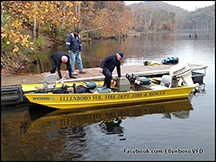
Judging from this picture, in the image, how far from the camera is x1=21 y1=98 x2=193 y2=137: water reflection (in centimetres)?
888

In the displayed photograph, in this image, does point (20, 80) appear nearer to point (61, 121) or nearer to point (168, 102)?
point (61, 121)

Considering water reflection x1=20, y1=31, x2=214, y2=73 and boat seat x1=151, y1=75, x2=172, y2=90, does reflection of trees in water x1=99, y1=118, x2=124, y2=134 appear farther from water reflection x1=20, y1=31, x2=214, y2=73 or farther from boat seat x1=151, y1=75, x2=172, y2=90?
water reflection x1=20, y1=31, x2=214, y2=73

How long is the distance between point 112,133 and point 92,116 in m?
1.71

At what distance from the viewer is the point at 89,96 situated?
10.2 metres

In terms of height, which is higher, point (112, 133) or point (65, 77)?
point (65, 77)

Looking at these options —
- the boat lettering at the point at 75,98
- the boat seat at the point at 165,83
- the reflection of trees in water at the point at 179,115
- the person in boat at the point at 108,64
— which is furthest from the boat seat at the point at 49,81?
the reflection of trees in water at the point at 179,115

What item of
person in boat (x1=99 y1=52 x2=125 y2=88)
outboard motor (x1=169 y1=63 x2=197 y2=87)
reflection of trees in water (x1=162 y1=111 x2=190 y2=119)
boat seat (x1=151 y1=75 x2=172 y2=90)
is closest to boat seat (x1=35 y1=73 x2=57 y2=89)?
person in boat (x1=99 y1=52 x2=125 y2=88)

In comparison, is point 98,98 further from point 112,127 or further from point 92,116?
point 112,127

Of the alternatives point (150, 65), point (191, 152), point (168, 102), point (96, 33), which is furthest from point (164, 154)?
point (96, 33)

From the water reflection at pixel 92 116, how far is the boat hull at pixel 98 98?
0.24m

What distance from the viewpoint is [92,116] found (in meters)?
10.0

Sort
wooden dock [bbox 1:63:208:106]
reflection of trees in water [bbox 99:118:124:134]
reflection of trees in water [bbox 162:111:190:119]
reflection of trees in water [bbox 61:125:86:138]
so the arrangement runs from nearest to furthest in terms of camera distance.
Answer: reflection of trees in water [bbox 61:125:86:138] → reflection of trees in water [bbox 99:118:124:134] → reflection of trees in water [bbox 162:111:190:119] → wooden dock [bbox 1:63:208:106]

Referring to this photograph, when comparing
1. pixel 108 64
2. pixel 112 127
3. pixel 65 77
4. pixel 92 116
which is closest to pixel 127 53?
pixel 65 77

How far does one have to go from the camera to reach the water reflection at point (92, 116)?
888cm
